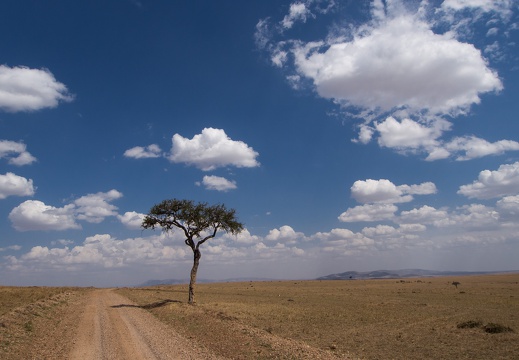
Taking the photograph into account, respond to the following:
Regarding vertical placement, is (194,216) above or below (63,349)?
above

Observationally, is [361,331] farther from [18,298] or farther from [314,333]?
[18,298]

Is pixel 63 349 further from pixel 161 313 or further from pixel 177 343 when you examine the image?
pixel 161 313

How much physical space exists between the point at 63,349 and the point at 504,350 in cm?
2195

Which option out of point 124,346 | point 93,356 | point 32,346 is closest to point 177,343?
point 124,346

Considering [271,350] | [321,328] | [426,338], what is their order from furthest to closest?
[321,328] < [426,338] < [271,350]

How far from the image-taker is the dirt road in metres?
16.5

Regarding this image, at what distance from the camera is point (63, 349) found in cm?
1791

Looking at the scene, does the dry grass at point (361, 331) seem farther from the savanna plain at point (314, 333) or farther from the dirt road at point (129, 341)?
the dirt road at point (129, 341)

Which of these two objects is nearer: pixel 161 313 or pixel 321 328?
pixel 321 328

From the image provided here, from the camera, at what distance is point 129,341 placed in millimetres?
19438

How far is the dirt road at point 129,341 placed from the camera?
16.5 meters

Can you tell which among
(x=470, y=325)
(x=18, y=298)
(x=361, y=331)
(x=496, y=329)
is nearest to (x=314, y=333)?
(x=361, y=331)

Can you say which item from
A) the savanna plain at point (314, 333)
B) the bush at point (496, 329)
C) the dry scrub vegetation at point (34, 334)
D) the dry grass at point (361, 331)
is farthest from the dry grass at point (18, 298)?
the bush at point (496, 329)

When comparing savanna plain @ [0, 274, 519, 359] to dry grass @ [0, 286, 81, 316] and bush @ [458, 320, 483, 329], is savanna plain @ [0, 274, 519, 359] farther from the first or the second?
dry grass @ [0, 286, 81, 316]
